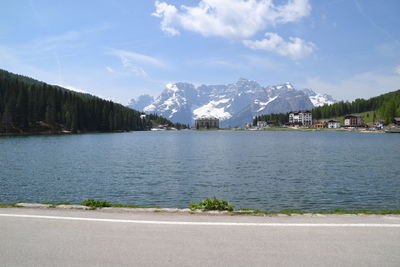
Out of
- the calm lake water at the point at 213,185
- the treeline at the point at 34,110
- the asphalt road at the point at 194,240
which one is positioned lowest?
the calm lake water at the point at 213,185

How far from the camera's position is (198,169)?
48.0m

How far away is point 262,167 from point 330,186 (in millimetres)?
16794

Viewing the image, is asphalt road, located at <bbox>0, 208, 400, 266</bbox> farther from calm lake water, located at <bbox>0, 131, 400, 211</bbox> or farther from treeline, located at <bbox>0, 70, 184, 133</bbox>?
treeline, located at <bbox>0, 70, 184, 133</bbox>

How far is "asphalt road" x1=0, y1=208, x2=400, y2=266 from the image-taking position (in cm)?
870

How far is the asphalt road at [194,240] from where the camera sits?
8695mm

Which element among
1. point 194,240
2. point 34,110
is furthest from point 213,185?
point 34,110

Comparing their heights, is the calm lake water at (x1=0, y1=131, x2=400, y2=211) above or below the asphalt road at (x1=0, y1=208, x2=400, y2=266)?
below

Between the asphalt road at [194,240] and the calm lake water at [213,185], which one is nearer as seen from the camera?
the asphalt road at [194,240]

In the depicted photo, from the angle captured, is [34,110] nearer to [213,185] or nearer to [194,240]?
[213,185]

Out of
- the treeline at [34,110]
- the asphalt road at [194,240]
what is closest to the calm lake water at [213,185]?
the asphalt road at [194,240]

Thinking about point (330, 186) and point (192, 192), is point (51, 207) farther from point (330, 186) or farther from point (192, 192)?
point (330, 186)

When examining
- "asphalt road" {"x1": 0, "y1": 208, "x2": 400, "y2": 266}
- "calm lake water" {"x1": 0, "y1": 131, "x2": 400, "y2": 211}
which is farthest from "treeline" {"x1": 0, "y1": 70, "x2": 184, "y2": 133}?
"asphalt road" {"x1": 0, "y1": 208, "x2": 400, "y2": 266}

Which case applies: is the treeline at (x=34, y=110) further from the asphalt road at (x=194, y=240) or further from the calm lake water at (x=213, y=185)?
the asphalt road at (x=194, y=240)

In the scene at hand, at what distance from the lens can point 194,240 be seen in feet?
33.7
